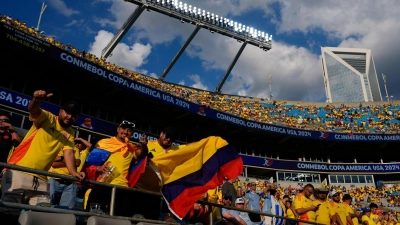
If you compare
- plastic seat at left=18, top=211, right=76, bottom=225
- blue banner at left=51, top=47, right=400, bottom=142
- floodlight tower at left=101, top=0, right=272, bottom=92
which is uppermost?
floodlight tower at left=101, top=0, right=272, bottom=92

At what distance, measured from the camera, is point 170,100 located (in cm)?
2533

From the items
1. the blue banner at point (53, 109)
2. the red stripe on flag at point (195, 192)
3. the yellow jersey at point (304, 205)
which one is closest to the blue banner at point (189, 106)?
the blue banner at point (53, 109)

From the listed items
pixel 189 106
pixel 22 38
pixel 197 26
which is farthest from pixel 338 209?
pixel 197 26

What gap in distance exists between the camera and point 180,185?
4.59 metres

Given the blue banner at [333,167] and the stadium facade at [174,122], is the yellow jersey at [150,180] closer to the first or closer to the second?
the stadium facade at [174,122]

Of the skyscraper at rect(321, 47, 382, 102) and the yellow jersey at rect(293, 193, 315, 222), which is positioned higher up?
the skyscraper at rect(321, 47, 382, 102)

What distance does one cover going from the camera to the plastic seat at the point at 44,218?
2691 mm

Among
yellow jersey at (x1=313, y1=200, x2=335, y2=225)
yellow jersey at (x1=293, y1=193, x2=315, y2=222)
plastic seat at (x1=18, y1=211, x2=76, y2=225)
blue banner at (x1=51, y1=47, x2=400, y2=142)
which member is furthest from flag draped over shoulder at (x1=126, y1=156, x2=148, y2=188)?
blue banner at (x1=51, y1=47, x2=400, y2=142)

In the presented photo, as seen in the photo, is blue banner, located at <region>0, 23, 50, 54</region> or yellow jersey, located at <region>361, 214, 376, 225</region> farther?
blue banner, located at <region>0, 23, 50, 54</region>

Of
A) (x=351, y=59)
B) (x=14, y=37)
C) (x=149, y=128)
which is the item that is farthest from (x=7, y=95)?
(x=351, y=59)

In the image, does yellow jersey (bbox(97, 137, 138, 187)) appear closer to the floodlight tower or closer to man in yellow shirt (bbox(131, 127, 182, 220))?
man in yellow shirt (bbox(131, 127, 182, 220))

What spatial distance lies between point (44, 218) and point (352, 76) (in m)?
196

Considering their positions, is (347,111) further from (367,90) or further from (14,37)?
(367,90)

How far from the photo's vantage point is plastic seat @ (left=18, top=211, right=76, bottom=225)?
2691 millimetres
